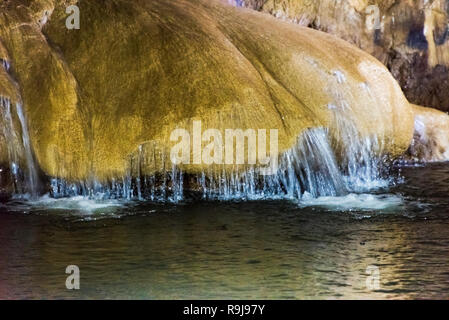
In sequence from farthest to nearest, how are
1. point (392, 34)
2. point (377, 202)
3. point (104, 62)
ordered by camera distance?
point (392, 34)
point (104, 62)
point (377, 202)

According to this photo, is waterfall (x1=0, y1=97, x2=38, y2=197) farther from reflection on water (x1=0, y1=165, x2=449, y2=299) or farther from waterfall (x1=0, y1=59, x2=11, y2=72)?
waterfall (x1=0, y1=59, x2=11, y2=72)

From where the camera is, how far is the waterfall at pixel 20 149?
13031 mm

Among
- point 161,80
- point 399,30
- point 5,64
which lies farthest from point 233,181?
point 399,30

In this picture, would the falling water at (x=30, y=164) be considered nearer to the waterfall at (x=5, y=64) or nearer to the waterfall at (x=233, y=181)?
the waterfall at (x=233, y=181)

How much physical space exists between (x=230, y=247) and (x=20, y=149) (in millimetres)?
4789

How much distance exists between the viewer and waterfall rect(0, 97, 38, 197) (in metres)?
13.0

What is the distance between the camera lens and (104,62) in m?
13.7

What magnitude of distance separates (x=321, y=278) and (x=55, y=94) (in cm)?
648
